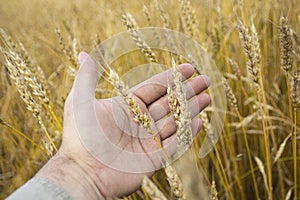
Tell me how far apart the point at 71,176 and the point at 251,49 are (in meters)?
0.56

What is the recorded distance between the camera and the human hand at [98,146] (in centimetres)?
89

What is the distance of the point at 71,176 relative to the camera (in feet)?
2.90

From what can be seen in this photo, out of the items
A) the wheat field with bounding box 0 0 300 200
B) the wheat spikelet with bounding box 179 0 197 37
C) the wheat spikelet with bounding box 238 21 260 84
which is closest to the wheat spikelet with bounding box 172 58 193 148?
the wheat field with bounding box 0 0 300 200

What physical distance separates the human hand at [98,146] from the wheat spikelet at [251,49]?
226 millimetres

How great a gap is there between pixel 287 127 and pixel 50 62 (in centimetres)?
187

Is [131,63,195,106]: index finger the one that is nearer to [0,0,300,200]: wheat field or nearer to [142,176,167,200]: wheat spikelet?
[0,0,300,200]: wheat field

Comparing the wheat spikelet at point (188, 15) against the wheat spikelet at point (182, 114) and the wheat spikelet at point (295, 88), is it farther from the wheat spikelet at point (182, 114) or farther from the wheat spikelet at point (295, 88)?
the wheat spikelet at point (182, 114)

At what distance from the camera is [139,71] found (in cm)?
157

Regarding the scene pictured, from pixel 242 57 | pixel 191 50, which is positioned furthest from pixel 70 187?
pixel 242 57

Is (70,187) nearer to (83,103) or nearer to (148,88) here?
(83,103)

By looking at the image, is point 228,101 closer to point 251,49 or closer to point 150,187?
point 251,49

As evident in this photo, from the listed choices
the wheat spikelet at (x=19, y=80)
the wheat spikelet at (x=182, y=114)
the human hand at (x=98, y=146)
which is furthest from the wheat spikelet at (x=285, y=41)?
the wheat spikelet at (x=19, y=80)

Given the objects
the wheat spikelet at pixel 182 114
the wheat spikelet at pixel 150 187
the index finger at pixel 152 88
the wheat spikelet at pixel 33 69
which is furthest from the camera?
the index finger at pixel 152 88

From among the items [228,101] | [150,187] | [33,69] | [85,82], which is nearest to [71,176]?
[85,82]
